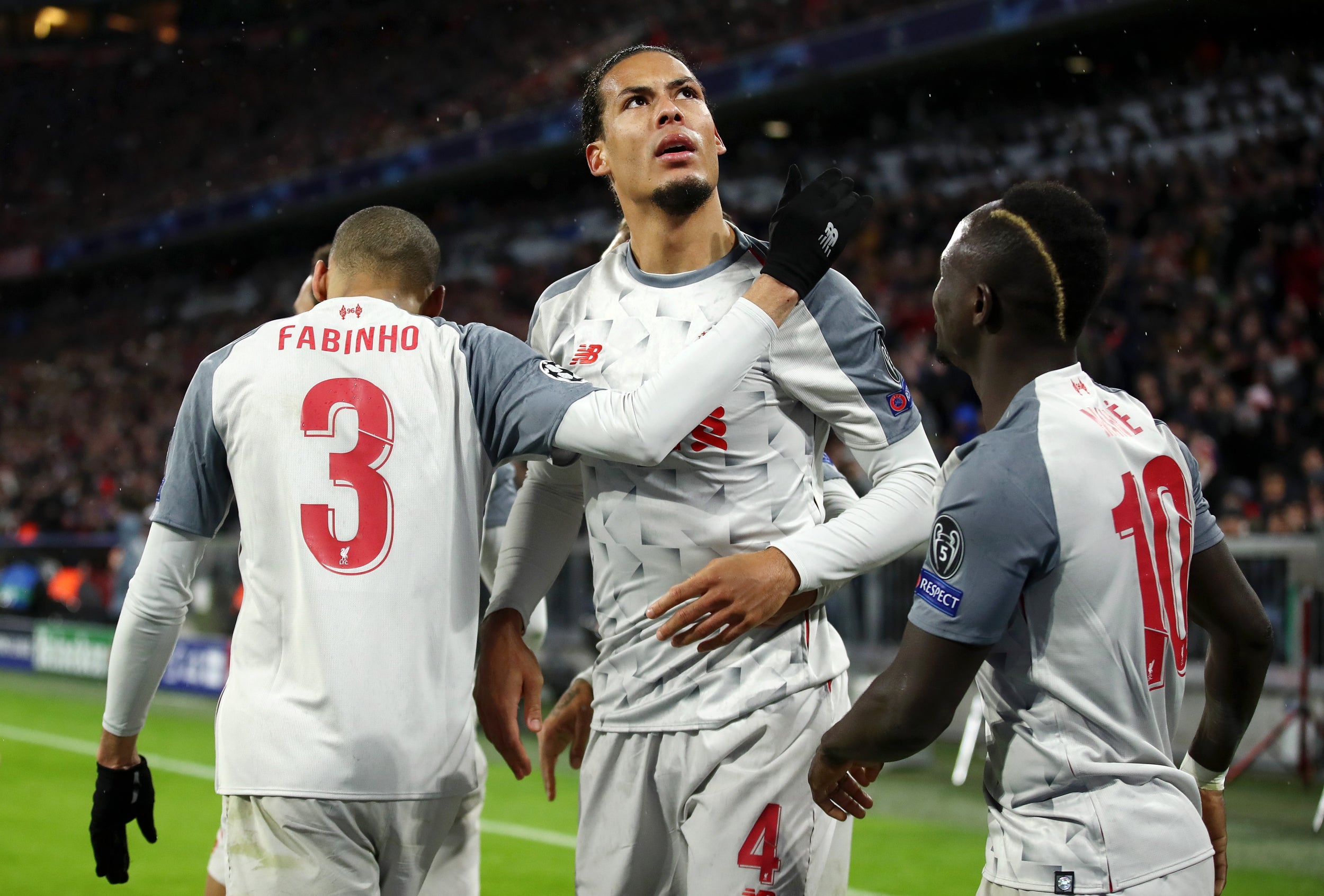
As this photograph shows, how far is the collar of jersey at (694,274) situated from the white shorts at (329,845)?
3.70ft

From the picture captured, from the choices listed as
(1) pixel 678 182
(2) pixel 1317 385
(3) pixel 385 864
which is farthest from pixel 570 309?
(2) pixel 1317 385

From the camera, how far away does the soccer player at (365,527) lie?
2531 millimetres

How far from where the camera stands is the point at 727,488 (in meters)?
2.79

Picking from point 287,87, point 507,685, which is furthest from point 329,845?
point 287,87

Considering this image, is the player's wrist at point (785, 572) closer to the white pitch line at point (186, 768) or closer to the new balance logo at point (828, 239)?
the new balance logo at point (828, 239)

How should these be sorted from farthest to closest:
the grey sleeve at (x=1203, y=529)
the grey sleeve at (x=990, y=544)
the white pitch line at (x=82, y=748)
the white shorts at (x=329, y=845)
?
the white pitch line at (x=82, y=748) → the white shorts at (x=329, y=845) → the grey sleeve at (x=1203, y=529) → the grey sleeve at (x=990, y=544)

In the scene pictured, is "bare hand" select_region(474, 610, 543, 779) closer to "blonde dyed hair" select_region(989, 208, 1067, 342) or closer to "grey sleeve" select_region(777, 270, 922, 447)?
"grey sleeve" select_region(777, 270, 922, 447)

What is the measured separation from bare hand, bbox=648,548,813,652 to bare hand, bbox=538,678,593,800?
1.79 feet

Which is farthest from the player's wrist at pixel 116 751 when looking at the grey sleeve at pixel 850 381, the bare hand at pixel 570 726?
the grey sleeve at pixel 850 381

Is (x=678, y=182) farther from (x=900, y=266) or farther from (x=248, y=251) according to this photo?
(x=248, y=251)

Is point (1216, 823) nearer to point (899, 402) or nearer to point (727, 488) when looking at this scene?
point (899, 402)

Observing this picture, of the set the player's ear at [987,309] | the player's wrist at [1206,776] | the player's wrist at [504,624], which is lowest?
the player's wrist at [1206,776]

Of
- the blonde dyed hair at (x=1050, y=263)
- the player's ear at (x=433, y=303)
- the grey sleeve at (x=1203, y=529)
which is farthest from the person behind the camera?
the player's ear at (x=433, y=303)

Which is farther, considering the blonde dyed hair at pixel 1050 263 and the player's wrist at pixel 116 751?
the player's wrist at pixel 116 751
